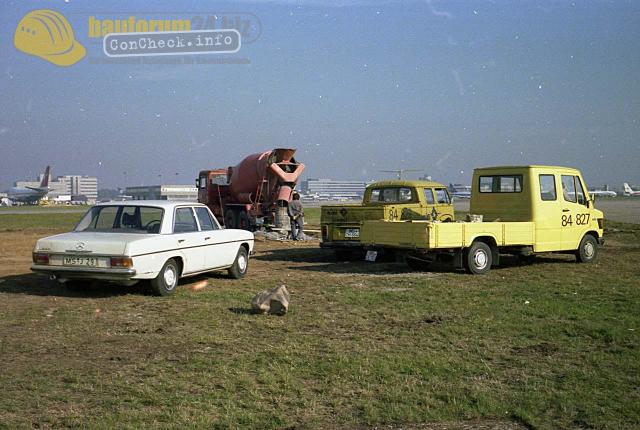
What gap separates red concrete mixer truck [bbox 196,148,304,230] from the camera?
25.1 metres

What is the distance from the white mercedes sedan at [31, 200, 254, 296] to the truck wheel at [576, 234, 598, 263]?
319 inches

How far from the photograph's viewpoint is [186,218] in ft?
36.4

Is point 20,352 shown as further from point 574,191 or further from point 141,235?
point 574,191

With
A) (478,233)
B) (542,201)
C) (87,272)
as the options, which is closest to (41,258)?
(87,272)

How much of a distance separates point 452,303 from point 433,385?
4118 mm

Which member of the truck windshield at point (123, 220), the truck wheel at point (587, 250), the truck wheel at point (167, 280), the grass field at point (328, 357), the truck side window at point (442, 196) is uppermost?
the truck side window at point (442, 196)

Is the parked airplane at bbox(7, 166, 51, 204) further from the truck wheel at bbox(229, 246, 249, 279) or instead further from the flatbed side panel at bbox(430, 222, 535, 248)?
the flatbed side panel at bbox(430, 222, 535, 248)

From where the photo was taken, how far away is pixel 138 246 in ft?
31.4

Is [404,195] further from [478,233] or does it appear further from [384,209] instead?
[478,233]

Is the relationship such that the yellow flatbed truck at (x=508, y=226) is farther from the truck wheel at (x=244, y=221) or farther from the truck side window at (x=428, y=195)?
the truck wheel at (x=244, y=221)

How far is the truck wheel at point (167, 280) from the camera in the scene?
10.1 metres

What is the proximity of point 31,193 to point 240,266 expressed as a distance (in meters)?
124

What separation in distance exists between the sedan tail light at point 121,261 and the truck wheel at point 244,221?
54.5 ft

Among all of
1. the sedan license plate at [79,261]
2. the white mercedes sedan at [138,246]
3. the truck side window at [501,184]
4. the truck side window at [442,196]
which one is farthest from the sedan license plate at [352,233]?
the sedan license plate at [79,261]
